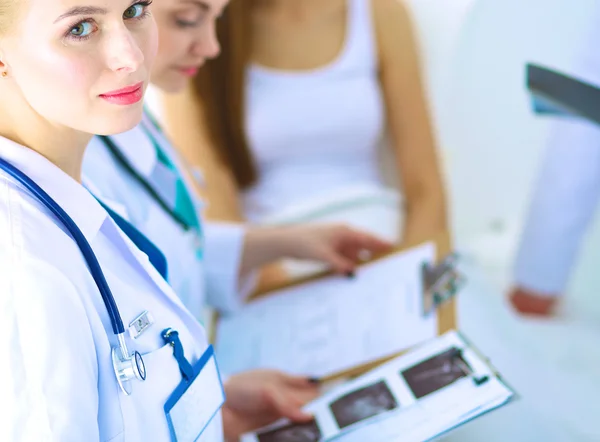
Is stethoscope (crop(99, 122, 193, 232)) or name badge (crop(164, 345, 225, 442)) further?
stethoscope (crop(99, 122, 193, 232))

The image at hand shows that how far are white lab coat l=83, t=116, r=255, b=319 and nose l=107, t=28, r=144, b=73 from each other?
200 millimetres

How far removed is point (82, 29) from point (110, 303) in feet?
0.75

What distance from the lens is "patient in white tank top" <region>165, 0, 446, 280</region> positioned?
1.39m

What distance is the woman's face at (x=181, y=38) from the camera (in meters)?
0.83

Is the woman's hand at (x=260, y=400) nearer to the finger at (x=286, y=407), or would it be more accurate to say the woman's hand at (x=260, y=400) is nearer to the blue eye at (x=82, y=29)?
the finger at (x=286, y=407)

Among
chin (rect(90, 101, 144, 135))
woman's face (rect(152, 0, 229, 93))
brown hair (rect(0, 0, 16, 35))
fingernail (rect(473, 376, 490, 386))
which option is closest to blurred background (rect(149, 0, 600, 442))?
fingernail (rect(473, 376, 490, 386))

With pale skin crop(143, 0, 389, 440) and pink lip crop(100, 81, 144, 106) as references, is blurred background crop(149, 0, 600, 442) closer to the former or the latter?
pale skin crop(143, 0, 389, 440)

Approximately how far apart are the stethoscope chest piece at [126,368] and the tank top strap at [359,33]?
102cm

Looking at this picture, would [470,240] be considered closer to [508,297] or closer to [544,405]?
[508,297]

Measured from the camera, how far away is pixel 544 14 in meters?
1.40

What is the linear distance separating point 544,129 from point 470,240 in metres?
0.31

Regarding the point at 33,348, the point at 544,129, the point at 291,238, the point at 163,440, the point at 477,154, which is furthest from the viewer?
the point at 477,154

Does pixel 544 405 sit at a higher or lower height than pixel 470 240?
lower

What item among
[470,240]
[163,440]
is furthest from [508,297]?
[163,440]
